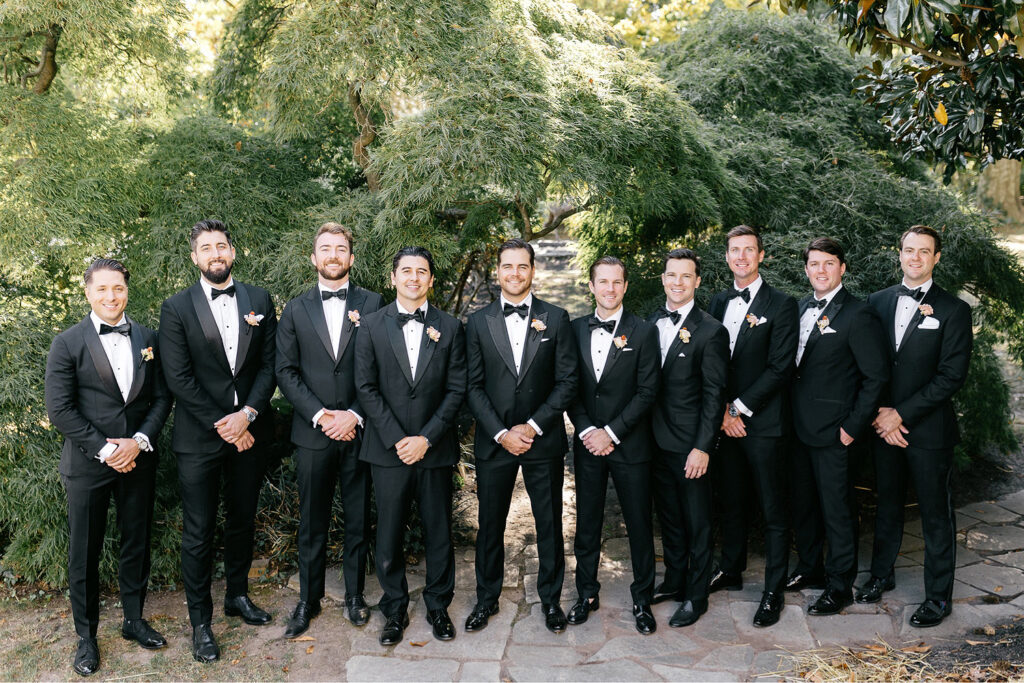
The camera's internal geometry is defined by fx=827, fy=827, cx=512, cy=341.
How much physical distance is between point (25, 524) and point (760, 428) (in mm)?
4068

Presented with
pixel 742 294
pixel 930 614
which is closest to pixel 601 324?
pixel 742 294

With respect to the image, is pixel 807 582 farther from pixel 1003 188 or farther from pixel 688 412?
pixel 1003 188

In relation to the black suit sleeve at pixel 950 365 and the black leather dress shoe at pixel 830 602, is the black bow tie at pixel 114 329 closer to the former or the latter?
the black leather dress shoe at pixel 830 602

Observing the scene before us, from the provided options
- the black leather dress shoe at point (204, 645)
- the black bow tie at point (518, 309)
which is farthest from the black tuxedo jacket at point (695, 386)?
the black leather dress shoe at point (204, 645)

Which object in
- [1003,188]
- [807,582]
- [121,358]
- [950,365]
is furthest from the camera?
[1003,188]

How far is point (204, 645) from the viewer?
4.12 metres

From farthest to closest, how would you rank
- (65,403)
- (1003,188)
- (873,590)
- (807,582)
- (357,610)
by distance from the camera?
(1003,188), (807,582), (873,590), (357,610), (65,403)

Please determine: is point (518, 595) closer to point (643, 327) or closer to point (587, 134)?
point (643, 327)

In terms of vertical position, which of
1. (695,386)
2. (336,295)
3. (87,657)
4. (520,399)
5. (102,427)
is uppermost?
(336,295)

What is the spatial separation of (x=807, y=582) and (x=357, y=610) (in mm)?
2543

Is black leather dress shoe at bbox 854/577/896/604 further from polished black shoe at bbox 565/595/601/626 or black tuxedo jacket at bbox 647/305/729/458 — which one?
polished black shoe at bbox 565/595/601/626

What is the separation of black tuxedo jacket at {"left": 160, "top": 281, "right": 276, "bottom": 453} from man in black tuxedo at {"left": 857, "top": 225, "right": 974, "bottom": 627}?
3.32 metres

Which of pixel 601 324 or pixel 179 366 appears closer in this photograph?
pixel 179 366

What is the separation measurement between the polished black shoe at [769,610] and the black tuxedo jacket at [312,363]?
7.72ft
